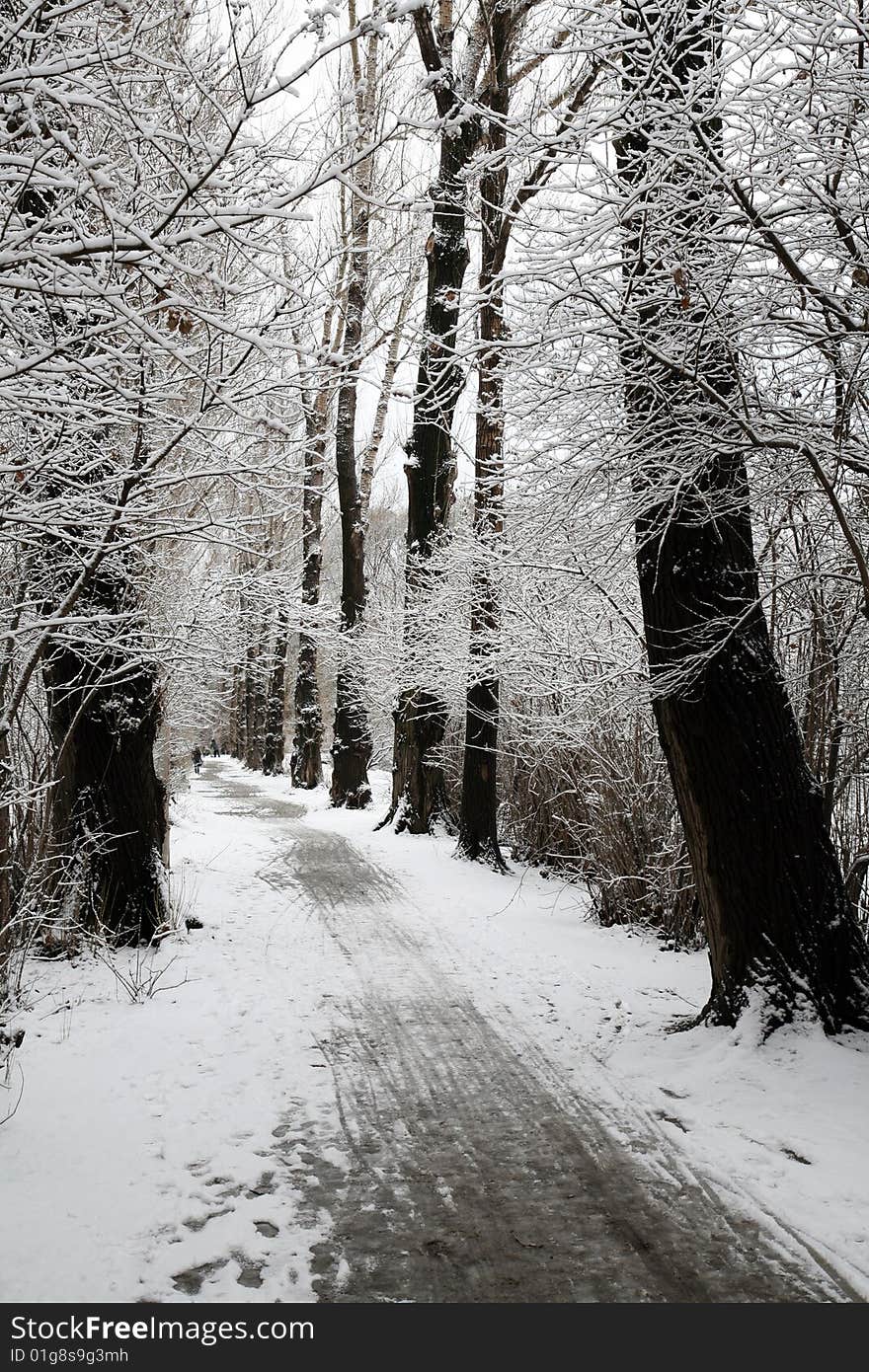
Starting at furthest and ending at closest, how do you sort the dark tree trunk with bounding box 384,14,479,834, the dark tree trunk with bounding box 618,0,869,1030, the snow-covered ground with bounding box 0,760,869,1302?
the dark tree trunk with bounding box 384,14,479,834
the dark tree trunk with bounding box 618,0,869,1030
the snow-covered ground with bounding box 0,760,869,1302

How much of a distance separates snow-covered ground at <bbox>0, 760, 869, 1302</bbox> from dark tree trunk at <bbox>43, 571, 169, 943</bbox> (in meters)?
0.43

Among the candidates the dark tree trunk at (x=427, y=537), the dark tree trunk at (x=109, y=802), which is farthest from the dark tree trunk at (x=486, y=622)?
the dark tree trunk at (x=109, y=802)

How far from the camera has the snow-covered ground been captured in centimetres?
299

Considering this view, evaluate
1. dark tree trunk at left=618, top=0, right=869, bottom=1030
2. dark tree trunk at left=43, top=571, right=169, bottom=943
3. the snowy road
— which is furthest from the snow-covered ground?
dark tree trunk at left=43, top=571, right=169, bottom=943

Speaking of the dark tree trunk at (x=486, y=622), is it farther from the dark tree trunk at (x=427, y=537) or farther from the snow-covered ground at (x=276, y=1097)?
the snow-covered ground at (x=276, y=1097)

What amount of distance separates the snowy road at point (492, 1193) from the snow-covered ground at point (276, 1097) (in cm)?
11

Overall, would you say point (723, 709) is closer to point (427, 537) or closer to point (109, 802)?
point (109, 802)

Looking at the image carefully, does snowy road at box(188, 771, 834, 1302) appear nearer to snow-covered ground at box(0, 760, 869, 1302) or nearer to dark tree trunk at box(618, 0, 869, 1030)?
snow-covered ground at box(0, 760, 869, 1302)

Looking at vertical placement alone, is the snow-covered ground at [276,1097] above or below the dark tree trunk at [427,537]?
below

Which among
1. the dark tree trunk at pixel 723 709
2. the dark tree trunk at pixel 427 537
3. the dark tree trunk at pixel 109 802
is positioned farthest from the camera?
the dark tree trunk at pixel 427 537

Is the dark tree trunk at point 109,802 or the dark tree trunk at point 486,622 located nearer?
the dark tree trunk at point 109,802

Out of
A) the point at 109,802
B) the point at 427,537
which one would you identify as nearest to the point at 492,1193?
the point at 109,802

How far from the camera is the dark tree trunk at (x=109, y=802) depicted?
665 centimetres

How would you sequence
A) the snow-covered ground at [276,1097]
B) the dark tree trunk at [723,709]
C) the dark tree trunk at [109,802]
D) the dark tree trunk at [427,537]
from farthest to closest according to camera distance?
the dark tree trunk at [427,537], the dark tree trunk at [109,802], the dark tree trunk at [723,709], the snow-covered ground at [276,1097]
